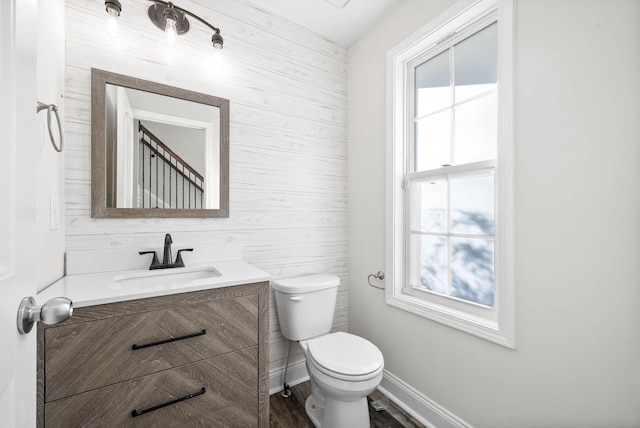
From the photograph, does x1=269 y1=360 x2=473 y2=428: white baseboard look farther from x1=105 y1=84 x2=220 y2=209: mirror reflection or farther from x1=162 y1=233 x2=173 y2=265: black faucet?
x1=105 y1=84 x2=220 y2=209: mirror reflection

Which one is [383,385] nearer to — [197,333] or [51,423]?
[197,333]

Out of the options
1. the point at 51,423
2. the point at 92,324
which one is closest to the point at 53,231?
the point at 92,324

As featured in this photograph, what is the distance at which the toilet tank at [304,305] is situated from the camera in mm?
1644

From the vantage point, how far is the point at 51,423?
0.87 m

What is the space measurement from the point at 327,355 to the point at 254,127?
1.39m

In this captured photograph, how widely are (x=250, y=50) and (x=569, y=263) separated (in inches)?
77.4

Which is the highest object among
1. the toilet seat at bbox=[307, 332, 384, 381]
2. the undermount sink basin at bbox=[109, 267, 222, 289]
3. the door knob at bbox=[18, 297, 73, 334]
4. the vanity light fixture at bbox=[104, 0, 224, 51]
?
the vanity light fixture at bbox=[104, 0, 224, 51]

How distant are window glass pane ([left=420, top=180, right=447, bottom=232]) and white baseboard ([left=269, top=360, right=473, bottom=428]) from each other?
0.94 m

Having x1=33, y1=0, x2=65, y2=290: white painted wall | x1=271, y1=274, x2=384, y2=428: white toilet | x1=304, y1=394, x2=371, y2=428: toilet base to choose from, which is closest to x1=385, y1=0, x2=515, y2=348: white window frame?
x1=271, y1=274, x2=384, y2=428: white toilet

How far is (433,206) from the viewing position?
1.64 m

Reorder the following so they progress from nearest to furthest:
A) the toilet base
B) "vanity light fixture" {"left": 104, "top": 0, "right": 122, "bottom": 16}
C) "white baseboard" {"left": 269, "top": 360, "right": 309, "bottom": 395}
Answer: "vanity light fixture" {"left": 104, "top": 0, "right": 122, "bottom": 16} → the toilet base → "white baseboard" {"left": 269, "top": 360, "right": 309, "bottom": 395}

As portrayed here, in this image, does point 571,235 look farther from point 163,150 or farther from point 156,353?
point 163,150

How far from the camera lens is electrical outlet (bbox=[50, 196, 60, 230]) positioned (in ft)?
3.60

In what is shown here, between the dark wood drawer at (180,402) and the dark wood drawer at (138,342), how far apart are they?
0.10 ft
